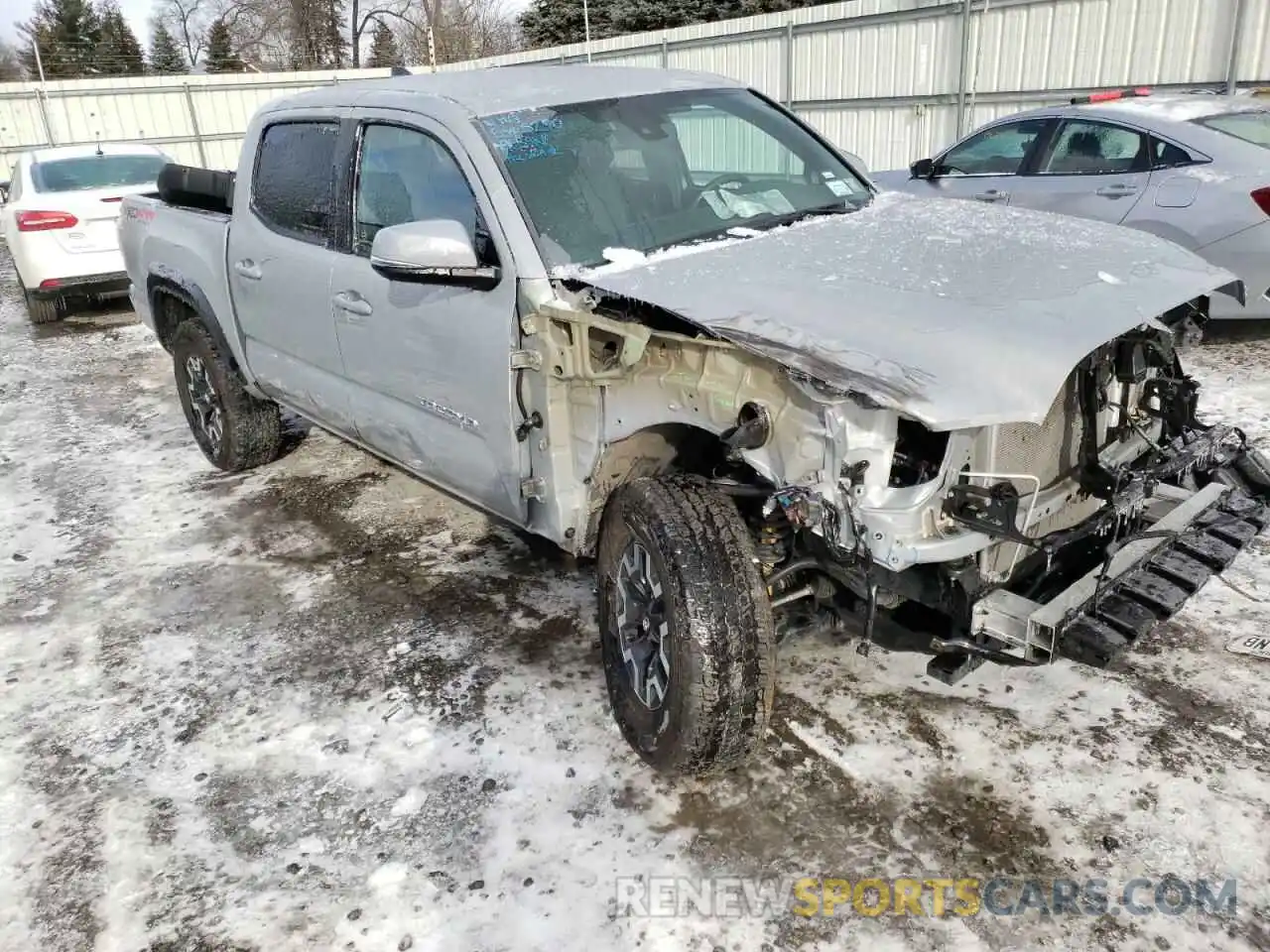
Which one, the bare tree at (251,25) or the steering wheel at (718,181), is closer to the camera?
the steering wheel at (718,181)

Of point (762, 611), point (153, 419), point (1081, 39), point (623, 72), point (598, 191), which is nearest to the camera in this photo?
point (762, 611)

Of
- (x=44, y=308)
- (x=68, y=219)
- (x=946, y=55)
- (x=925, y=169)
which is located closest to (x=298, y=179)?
(x=925, y=169)

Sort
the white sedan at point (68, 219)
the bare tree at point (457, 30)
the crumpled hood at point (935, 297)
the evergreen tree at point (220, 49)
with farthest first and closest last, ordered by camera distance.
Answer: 1. the evergreen tree at point (220, 49)
2. the bare tree at point (457, 30)
3. the white sedan at point (68, 219)
4. the crumpled hood at point (935, 297)

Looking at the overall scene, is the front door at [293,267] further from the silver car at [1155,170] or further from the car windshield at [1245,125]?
the car windshield at [1245,125]


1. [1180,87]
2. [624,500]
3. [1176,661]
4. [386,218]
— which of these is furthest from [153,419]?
[1180,87]

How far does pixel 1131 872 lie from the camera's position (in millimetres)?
2471

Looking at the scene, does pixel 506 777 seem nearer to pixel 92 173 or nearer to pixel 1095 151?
pixel 1095 151

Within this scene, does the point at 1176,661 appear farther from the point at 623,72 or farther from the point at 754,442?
the point at 623,72

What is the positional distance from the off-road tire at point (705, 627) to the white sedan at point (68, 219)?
876 cm

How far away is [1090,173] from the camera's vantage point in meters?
6.72

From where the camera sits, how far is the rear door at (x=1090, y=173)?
6.45 m

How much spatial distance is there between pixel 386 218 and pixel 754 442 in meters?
1.97

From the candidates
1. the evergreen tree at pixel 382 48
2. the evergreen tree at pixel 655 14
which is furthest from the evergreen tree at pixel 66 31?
the evergreen tree at pixel 655 14

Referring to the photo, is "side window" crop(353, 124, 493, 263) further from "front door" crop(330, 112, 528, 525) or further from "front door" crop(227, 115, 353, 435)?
"front door" crop(227, 115, 353, 435)
